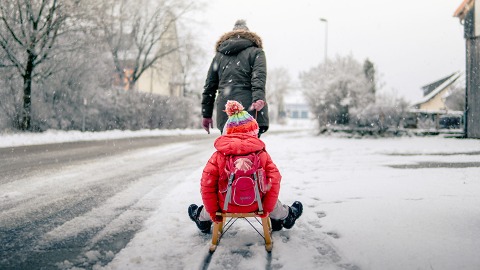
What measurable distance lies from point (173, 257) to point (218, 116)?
57.3 inches

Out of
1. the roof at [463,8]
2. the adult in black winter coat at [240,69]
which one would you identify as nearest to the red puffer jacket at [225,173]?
the adult in black winter coat at [240,69]

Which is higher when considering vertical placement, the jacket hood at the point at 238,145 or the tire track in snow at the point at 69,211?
the jacket hood at the point at 238,145

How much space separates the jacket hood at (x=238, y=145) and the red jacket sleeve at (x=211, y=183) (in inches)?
3.4

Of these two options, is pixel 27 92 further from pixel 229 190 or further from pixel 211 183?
pixel 229 190

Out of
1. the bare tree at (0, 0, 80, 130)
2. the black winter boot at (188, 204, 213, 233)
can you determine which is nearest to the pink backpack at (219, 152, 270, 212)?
the black winter boot at (188, 204, 213, 233)

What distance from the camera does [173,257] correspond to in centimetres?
288

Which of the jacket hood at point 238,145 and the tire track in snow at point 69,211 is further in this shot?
the tire track in snow at point 69,211

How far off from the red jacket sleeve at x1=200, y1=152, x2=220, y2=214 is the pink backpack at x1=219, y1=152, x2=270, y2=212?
0.20 feet

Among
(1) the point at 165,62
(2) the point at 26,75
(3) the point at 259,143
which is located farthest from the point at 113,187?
(1) the point at 165,62

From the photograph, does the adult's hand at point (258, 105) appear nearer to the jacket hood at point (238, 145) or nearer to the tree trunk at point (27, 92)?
the jacket hood at point (238, 145)

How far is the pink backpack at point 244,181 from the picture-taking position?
2.83m

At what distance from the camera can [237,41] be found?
3.72 meters

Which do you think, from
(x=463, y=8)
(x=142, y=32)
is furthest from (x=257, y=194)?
(x=142, y=32)

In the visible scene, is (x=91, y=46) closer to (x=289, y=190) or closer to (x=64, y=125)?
(x=64, y=125)
